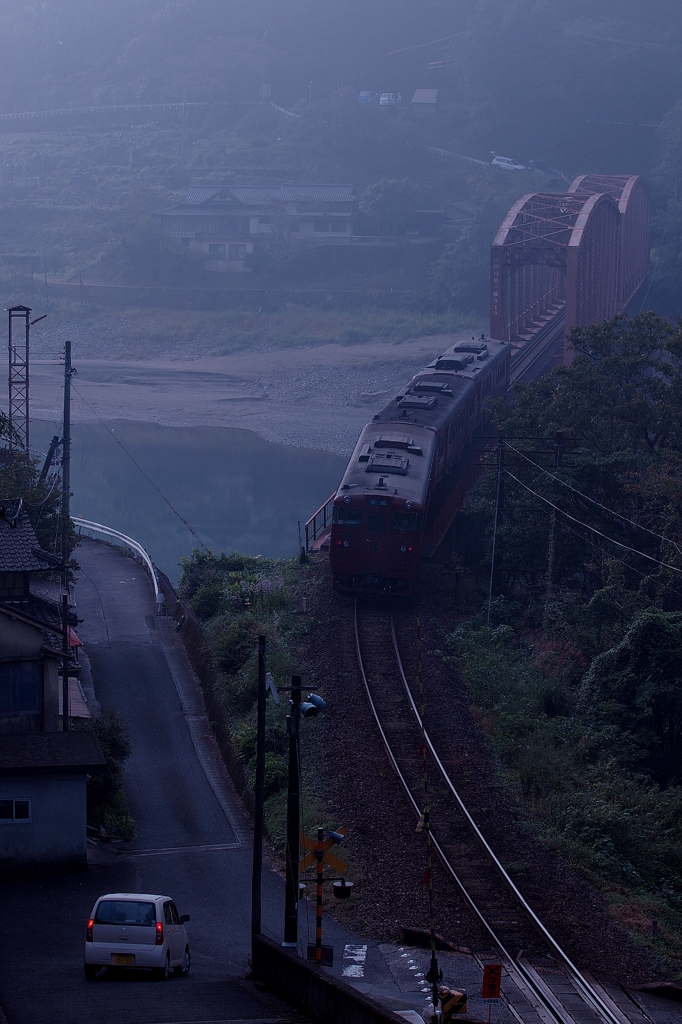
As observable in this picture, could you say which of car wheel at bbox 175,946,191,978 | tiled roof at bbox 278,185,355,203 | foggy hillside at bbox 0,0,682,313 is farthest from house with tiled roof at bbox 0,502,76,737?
tiled roof at bbox 278,185,355,203

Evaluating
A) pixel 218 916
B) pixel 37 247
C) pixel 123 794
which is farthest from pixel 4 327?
pixel 218 916

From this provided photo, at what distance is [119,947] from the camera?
11.8 metres

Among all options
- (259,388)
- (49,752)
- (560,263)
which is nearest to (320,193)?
(259,388)

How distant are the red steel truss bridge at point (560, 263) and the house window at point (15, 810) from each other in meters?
32.5

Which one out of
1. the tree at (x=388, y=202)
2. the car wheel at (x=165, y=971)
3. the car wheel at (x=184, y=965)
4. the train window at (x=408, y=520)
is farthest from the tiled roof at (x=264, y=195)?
the car wheel at (x=165, y=971)

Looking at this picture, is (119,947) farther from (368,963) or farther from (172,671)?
(172,671)

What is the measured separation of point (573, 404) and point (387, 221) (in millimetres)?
58582

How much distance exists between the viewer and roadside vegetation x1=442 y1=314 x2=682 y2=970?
17.0 metres

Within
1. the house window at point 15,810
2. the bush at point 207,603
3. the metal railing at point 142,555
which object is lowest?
the metal railing at point 142,555

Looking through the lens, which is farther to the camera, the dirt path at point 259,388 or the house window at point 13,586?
the dirt path at point 259,388

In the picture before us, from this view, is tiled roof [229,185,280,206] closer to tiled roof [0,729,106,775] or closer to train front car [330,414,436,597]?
train front car [330,414,436,597]

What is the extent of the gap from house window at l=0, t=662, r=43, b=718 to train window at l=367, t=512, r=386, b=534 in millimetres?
8250

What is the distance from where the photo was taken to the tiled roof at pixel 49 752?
1639 centimetres

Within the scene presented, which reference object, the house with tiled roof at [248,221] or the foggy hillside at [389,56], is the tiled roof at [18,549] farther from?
Answer: the foggy hillside at [389,56]
